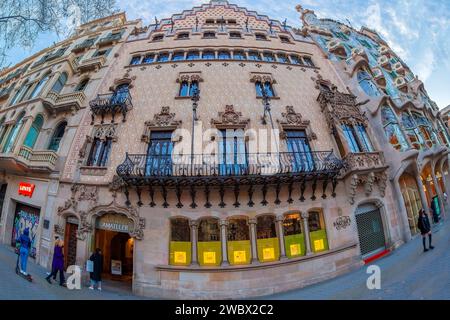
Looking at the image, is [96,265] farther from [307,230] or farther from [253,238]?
[307,230]

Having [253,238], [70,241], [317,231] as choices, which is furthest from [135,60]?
[317,231]

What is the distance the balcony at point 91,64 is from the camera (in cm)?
1505

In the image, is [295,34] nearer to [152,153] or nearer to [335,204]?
[335,204]

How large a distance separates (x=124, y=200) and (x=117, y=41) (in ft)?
52.9

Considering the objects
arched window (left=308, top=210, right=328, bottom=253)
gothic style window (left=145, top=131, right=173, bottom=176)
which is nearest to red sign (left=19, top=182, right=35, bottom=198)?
gothic style window (left=145, top=131, right=173, bottom=176)

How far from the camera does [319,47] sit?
18.2 metres

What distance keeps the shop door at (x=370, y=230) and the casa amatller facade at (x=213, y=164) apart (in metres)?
0.10

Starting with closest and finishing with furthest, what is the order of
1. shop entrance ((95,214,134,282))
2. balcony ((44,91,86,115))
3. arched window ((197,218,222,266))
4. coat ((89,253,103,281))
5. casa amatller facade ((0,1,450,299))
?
1. coat ((89,253,103,281))
2. arched window ((197,218,222,266))
3. casa amatller facade ((0,1,450,299))
4. shop entrance ((95,214,134,282))
5. balcony ((44,91,86,115))

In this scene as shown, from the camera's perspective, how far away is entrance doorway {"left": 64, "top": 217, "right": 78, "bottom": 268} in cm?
1051

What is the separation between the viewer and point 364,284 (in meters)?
7.57

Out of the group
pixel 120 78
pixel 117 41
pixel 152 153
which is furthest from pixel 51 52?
pixel 152 153

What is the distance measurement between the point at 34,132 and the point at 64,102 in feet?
9.96

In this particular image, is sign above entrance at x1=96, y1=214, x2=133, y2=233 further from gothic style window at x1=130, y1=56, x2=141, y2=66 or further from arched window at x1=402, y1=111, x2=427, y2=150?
arched window at x1=402, y1=111, x2=427, y2=150

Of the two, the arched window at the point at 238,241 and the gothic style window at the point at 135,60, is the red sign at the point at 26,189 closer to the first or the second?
the gothic style window at the point at 135,60
